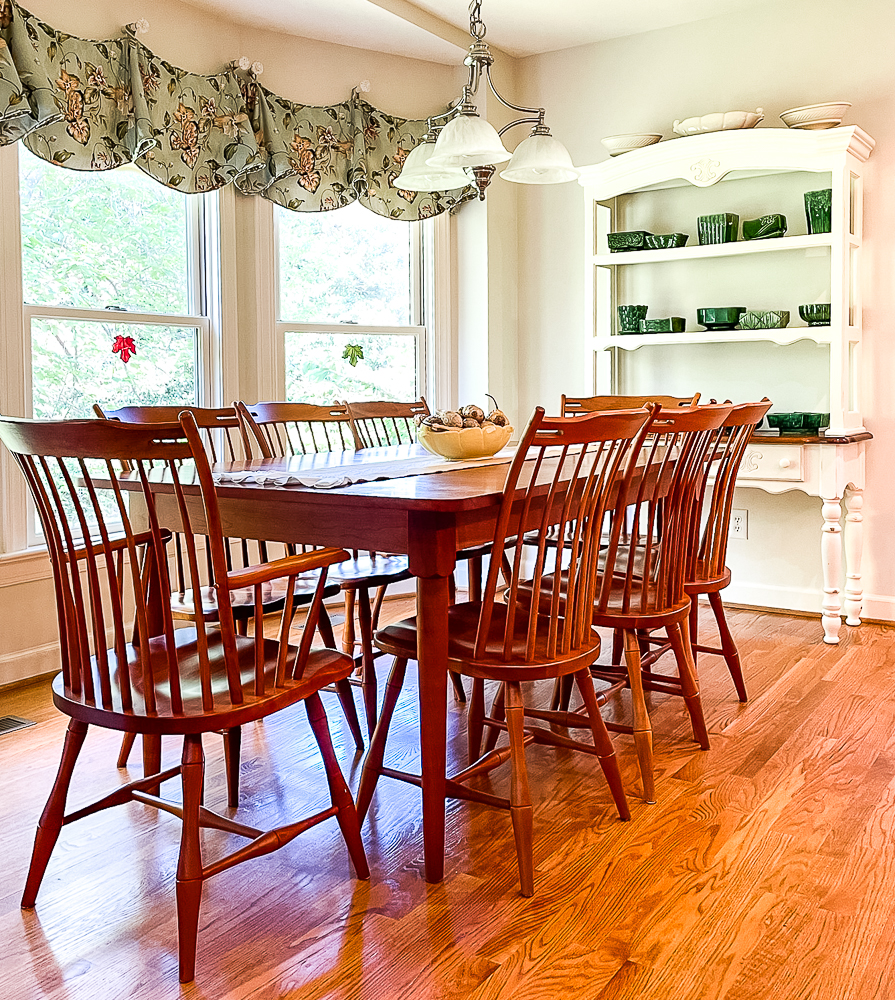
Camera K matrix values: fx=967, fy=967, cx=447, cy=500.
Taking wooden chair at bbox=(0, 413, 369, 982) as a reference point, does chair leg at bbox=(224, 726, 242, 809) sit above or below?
below

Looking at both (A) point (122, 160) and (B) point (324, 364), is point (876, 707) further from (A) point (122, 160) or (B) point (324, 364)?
(A) point (122, 160)

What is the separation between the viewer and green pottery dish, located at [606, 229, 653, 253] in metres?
4.35

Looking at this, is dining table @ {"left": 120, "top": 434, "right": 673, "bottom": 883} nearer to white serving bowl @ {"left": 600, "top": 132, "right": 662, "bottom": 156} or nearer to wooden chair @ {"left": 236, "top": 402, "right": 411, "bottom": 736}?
wooden chair @ {"left": 236, "top": 402, "right": 411, "bottom": 736}

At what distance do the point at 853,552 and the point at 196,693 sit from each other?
3013mm

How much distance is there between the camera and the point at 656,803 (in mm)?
2357

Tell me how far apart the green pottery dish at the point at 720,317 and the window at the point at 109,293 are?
2135mm

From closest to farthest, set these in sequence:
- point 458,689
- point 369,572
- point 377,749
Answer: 1. point 377,749
2. point 369,572
3. point 458,689

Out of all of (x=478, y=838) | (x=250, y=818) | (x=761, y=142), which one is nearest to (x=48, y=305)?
(x=250, y=818)

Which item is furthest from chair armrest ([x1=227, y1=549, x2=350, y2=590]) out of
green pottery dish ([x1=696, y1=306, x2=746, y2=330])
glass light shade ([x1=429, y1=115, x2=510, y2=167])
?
green pottery dish ([x1=696, y1=306, x2=746, y2=330])

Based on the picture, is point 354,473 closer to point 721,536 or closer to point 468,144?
point 468,144

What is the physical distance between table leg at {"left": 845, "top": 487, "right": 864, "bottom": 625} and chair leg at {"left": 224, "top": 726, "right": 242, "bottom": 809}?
270 cm

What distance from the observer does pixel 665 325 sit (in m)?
4.32

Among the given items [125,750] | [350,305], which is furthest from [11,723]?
[350,305]

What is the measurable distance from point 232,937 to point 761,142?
140 inches
